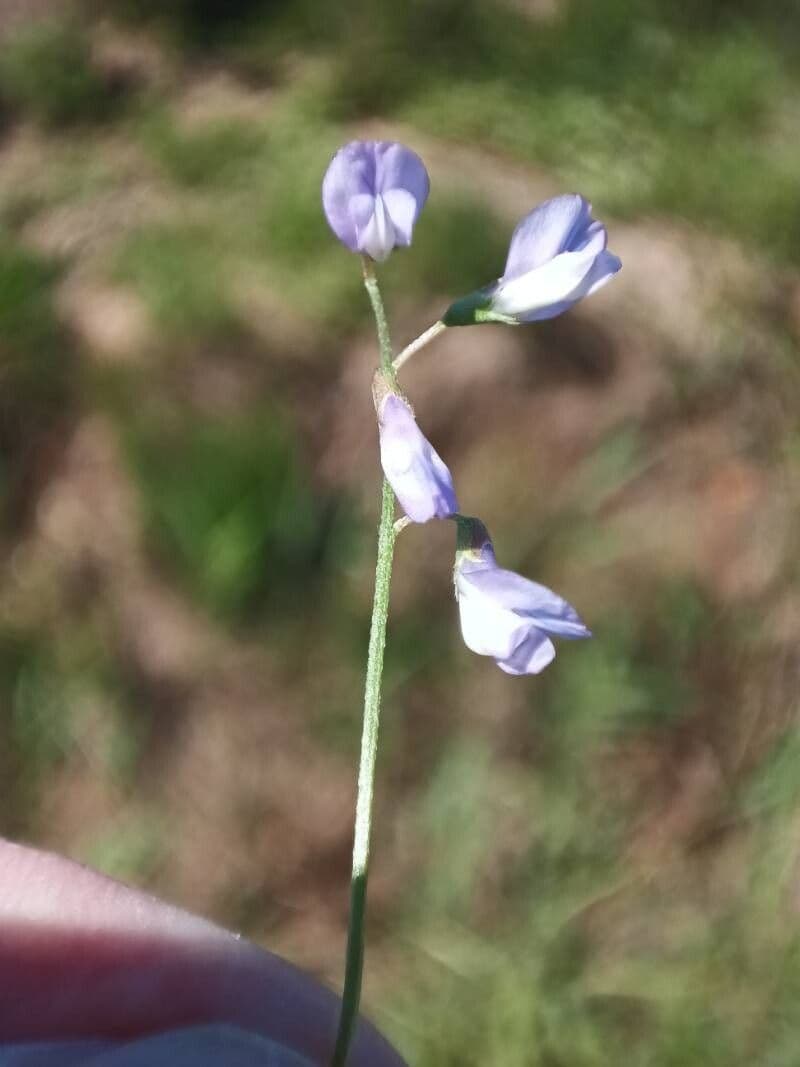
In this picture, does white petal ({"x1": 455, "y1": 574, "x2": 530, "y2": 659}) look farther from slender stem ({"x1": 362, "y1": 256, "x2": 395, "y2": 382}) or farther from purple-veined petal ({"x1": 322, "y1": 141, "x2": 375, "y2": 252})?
purple-veined petal ({"x1": 322, "y1": 141, "x2": 375, "y2": 252})

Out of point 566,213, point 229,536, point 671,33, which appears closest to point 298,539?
point 229,536

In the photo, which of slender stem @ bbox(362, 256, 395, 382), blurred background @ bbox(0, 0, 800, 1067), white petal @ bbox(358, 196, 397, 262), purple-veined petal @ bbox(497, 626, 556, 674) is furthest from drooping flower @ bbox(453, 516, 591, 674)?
blurred background @ bbox(0, 0, 800, 1067)

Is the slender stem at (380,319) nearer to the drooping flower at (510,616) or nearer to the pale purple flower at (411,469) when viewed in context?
the pale purple flower at (411,469)

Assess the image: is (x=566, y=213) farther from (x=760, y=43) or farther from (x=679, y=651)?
(x=760, y=43)

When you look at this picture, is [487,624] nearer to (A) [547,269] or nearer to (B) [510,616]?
(B) [510,616]

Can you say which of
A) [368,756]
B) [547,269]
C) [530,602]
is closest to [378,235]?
[547,269]

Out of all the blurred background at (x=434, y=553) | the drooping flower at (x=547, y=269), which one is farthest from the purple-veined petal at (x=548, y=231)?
the blurred background at (x=434, y=553)
